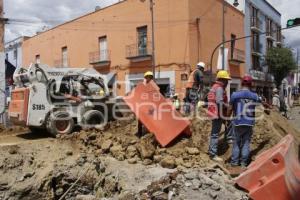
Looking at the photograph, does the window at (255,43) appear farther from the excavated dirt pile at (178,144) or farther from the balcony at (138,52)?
the excavated dirt pile at (178,144)

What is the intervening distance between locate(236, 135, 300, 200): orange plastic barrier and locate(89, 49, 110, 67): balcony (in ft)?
71.6

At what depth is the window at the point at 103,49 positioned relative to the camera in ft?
91.7

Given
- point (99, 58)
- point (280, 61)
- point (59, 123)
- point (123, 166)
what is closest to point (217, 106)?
point (123, 166)

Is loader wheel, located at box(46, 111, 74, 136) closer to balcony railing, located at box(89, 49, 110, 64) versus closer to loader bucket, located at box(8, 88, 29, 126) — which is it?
loader bucket, located at box(8, 88, 29, 126)

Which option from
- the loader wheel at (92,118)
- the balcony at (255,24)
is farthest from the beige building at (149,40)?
the loader wheel at (92,118)

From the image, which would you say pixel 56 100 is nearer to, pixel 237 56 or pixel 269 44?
pixel 237 56

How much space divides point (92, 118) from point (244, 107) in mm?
5284

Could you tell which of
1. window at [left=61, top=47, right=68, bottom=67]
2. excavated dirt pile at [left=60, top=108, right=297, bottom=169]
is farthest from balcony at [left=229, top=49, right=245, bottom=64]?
excavated dirt pile at [left=60, top=108, right=297, bottom=169]

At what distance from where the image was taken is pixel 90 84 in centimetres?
1259

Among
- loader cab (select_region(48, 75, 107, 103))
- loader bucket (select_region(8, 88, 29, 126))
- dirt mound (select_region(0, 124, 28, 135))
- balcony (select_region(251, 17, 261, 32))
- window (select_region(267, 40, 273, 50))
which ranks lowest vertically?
dirt mound (select_region(0, 124, 28, 135))

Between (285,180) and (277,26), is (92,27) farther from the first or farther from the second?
(285,180)

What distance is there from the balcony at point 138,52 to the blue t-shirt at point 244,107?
1652 cm

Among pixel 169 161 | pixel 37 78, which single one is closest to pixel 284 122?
pixel 169 161

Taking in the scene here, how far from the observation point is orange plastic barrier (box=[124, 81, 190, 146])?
354 inches
